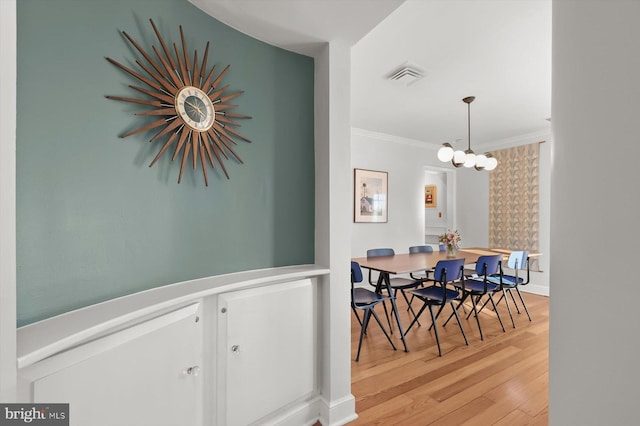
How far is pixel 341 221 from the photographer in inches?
71.2

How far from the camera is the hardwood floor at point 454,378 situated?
1.81 metres

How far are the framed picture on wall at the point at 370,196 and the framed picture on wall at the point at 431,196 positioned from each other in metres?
2.10

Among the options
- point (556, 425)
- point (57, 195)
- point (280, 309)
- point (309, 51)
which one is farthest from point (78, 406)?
Answer: point (309, 51)

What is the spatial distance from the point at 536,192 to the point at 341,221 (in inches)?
175

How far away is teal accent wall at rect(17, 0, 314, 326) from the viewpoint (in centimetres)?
94

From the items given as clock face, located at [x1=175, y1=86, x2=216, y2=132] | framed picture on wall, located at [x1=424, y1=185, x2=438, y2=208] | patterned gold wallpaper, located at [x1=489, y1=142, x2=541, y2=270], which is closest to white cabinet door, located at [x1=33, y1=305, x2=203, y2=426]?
clock face, located at [x1=175, y1=86, x2=216, y2=132]

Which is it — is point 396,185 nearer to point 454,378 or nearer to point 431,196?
point 431,196

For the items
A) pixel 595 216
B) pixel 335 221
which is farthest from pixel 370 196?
→ pixel 595 216

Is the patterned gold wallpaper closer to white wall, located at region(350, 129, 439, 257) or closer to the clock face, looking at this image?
white wall, located at region(350, 129, 439, 257)

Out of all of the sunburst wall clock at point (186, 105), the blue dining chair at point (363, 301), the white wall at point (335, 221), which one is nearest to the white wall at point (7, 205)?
the sunburst wall clock at point (186, 105)

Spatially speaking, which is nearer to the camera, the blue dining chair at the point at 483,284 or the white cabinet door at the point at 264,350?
the white cabinet door at the point at 264,350

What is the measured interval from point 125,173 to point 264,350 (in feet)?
3.52

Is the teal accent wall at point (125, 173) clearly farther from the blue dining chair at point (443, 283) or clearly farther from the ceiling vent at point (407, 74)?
the blue dining chair at point (443, 283)

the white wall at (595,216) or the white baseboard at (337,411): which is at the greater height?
the white wall at (595,216)
